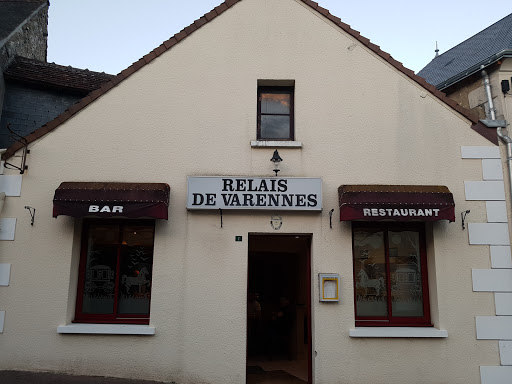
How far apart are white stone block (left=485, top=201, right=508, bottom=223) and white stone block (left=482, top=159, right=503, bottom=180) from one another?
46cm

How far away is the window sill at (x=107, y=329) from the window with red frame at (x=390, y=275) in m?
3.62

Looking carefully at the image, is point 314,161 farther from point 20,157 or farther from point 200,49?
point 20,157

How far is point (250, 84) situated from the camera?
27.2 feet

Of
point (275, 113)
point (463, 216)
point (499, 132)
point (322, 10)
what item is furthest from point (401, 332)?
point (322, 10)

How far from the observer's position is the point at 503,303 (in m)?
7.42

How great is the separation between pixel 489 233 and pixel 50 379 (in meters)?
7.65

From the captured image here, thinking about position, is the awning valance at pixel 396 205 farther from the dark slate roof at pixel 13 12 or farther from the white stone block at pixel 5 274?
the dark slate roof at pixel 13 12

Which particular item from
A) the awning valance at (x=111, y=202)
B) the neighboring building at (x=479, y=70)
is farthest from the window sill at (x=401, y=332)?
the neighboring building at (x=479, y=70)

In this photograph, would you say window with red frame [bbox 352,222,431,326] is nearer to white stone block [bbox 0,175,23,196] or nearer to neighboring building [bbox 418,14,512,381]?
neighboring building [bbox 418,14,512,381]

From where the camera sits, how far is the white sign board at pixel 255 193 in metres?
7.72

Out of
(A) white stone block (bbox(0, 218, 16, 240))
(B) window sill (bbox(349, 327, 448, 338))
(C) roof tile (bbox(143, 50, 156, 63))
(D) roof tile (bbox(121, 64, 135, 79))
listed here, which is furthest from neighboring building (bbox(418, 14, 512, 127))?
(A) white stone block (bbox(0, 218, 16, 240))

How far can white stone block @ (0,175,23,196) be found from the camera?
25.6 ft

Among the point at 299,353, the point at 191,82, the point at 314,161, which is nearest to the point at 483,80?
the point at 314,161

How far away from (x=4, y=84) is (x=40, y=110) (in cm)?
94
